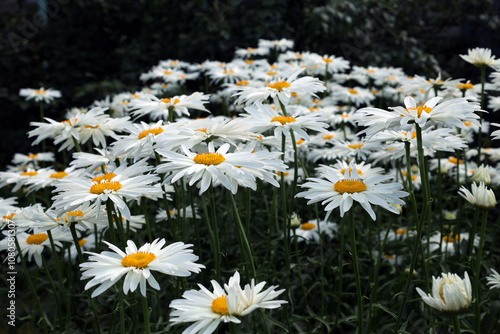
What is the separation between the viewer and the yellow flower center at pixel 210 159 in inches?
57.6

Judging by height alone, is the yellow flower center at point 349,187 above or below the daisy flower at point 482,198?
above

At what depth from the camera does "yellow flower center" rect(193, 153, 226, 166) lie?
1.46 metres

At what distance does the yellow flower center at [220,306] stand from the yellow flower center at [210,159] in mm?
426

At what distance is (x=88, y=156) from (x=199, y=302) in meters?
0.98

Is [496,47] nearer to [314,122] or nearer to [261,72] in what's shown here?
[261,72]

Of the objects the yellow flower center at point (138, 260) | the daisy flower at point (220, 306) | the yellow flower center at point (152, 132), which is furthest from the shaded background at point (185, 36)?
the daisy flower at point (220, 306)

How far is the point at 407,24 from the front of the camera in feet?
23.4

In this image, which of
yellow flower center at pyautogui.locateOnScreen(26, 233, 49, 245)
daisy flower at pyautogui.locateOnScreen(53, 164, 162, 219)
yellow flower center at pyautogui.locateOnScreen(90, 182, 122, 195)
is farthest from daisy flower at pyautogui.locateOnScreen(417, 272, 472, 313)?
yellow flower center at pyautogui.locateOnScreen(26, 233, 49, 245)

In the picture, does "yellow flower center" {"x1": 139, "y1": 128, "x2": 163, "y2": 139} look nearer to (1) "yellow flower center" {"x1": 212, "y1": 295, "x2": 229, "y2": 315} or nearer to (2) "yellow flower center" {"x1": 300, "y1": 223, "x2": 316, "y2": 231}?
(1) "yellow flower center" {"x1": 212, "y1": 295, "x2": 229, "y2": 315}

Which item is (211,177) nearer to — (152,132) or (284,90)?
(152,132)

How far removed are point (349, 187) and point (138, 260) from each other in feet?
2.12

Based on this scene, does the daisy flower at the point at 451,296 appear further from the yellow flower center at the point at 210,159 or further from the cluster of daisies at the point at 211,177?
the yellow flower center at the point at 210,159

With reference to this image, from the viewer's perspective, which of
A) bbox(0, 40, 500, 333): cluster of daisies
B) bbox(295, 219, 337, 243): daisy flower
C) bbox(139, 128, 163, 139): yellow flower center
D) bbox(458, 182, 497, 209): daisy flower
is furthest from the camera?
bbox(295, 219, 337, 243): daisy flower

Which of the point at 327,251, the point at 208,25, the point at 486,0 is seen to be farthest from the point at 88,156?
the point at 486,0
